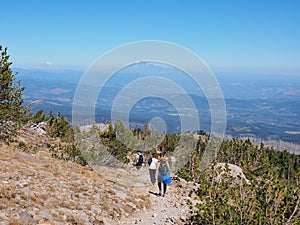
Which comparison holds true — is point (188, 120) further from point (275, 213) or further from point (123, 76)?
point (275, 213)

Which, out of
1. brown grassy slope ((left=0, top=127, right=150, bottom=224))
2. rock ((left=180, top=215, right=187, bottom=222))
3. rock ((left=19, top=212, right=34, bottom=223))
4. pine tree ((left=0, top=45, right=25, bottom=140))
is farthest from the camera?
pine tree ((left=0, top=45, right=25, bottom=140))

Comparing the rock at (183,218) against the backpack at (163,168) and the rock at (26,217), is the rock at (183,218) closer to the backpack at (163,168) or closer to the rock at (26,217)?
the backpack at (163,168)

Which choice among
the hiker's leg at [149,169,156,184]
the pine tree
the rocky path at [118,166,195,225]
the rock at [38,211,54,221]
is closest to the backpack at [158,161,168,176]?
the rocky path at [118,166,195,225]

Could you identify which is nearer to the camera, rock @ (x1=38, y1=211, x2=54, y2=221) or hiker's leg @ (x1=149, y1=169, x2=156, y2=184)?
rock @ (x1=38, y1=211, x2=54, y2=221)

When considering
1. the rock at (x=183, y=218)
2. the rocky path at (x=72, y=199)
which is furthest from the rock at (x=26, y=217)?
the rock at (x=183, y=218)

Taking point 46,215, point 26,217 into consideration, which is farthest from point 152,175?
point 26,217

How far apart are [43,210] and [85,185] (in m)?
4.30

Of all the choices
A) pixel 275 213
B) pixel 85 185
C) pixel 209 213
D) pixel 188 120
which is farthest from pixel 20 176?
pixel 188 120

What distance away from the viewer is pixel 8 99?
19375mm

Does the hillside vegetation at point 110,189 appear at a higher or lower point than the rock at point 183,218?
higher

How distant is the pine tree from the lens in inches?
745

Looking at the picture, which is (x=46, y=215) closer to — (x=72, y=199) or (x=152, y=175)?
(x=72, y=199)

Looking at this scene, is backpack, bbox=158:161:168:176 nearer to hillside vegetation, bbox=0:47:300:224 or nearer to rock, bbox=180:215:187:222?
hillside vegetation, bbox=0:47:300:224

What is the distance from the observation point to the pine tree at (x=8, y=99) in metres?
18.9
